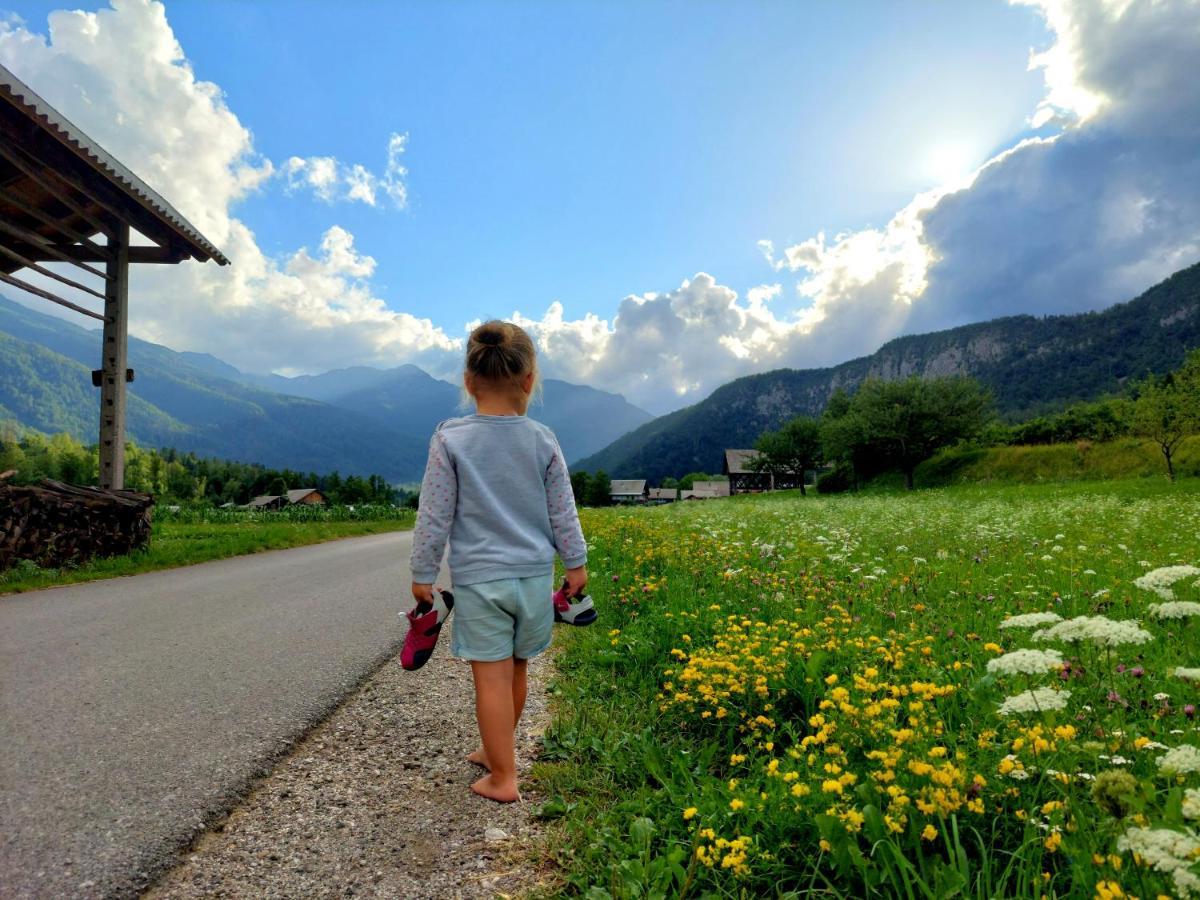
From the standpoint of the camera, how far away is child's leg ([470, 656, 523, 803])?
3.01 meters

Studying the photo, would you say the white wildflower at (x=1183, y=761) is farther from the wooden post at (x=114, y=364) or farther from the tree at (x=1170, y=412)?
the tree at (x=1170, y=412)

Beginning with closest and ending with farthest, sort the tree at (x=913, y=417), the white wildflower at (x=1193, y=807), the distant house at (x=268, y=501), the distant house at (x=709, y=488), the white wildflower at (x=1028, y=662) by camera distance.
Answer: the white wildflower at (x=1193, y=807) → the white wildflower at (x=1028, y=662) → the tree at (x=913, y=417) → the distant house at (x=268, y=501) → the distant house at (x=709, y=488)

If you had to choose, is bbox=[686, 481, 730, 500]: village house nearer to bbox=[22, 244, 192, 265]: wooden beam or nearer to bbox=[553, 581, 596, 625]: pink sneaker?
bbox=[22, 244, 192, 265]: wooden beam

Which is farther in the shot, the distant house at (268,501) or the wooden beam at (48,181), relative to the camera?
the distant house at (268,501)

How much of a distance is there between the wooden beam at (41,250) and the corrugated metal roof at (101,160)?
164cm

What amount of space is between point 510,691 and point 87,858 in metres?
1.77

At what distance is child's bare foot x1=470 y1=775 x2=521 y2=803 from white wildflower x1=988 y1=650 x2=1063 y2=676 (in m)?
2.20

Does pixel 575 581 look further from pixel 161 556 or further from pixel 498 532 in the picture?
pixel 161 556

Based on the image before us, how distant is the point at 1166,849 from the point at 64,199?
49.5 ft

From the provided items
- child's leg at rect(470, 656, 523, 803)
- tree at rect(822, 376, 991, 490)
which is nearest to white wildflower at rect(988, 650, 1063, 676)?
child's leg at rect(470, 656, 523, 803)

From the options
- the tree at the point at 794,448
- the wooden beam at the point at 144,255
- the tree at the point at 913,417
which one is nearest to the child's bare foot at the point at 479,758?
the wooden beam at the point at 144,255

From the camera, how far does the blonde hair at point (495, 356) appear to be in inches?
134

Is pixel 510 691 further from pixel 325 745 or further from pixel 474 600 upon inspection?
pixel 325 745

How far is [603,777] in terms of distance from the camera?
3068 millimetres
